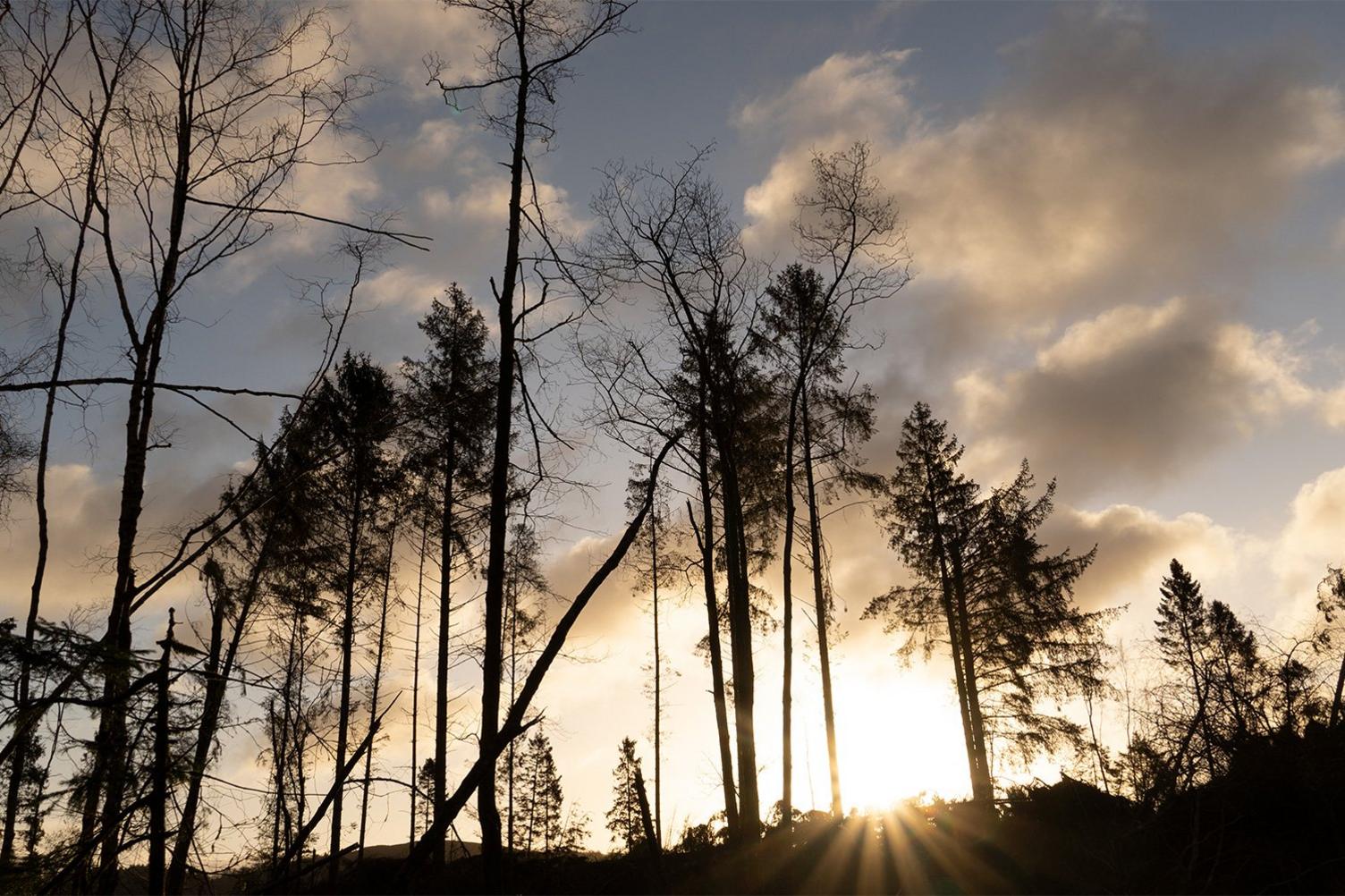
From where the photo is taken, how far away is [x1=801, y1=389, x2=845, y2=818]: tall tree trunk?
16094 mm

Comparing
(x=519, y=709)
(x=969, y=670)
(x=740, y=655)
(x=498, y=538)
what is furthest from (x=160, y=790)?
(x=969, y=670)

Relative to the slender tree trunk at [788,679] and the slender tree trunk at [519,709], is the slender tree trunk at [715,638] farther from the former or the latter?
the slender tree trunk at [519,709]

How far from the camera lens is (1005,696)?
24719 millimetres

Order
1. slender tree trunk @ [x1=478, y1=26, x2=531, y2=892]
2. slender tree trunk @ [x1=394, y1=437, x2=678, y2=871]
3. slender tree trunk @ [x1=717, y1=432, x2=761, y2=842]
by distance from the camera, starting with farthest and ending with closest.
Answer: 1. slender tree trunk @ [x1=717, y1=432, x2=761, y2=842]
2. slender tree trunk @ [x1=478, y1=26, x2=531, y2=892]
3. slender tree trunk @ [x1=394, y1=437, x2=678, y2=871]

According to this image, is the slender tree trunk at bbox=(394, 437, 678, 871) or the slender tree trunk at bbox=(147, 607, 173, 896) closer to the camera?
the slender tree trunk at bbox=(394, 437, 678, 871)

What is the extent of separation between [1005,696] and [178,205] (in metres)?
25.6

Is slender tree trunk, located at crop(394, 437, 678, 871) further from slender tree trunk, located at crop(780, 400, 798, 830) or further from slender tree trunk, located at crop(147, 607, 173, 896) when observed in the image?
slender tree trunk, located at crop(780, 400, 798, 830)

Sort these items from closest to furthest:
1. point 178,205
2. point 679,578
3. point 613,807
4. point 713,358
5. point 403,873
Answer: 1. point 403,873
2. point 178,205
3. point 713,358
4. point 679,578
5. point 613,807

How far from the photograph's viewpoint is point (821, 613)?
17344mm

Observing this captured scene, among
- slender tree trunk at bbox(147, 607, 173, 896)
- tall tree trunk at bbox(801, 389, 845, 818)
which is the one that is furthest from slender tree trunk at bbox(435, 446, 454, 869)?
slender tree trunk at bbox(147, 607, 173, 896)

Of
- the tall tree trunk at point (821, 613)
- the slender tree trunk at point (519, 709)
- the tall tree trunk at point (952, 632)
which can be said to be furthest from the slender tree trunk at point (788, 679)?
the slender tree trunk at point (519, 709)

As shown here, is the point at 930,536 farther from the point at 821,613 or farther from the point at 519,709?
the point at 519,709

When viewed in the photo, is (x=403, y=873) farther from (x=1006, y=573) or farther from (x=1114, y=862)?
(x=1006, y=573)

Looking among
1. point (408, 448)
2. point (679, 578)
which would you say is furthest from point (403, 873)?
point (408, 448)
